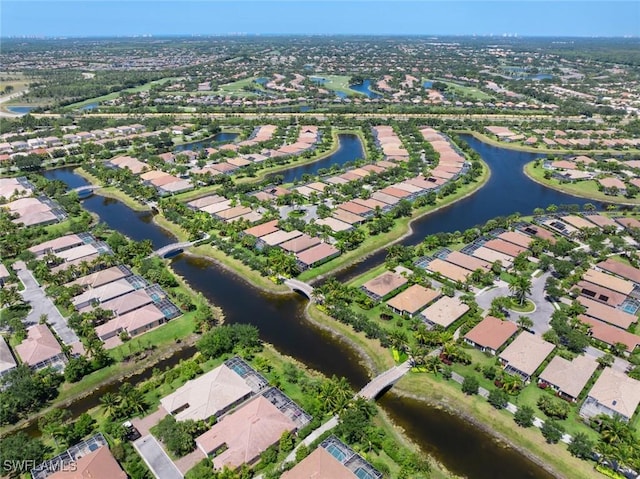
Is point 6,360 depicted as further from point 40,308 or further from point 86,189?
point 86,189

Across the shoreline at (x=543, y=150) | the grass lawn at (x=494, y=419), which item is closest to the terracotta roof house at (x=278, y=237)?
the grass lawn at (x=494, y=419)

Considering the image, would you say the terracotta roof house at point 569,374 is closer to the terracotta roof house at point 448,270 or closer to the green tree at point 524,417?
the green tree at point 524,417

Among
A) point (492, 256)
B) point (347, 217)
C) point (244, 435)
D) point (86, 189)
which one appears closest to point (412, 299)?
point (492, 256)

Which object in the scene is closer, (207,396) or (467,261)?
(207,396)

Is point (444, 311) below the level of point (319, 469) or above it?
below

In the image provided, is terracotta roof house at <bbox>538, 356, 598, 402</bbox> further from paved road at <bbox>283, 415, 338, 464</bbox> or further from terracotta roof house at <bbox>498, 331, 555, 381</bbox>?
paved road at <bbox>283, 415, 338, 464</bbox>

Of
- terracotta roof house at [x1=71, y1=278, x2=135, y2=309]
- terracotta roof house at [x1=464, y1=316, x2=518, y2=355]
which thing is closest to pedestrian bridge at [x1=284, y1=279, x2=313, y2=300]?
terracotta roof house at [x1=464, y1=316, x2=518, y2=355]

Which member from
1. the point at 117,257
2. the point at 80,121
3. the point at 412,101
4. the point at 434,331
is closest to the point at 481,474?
the point at 434,331
